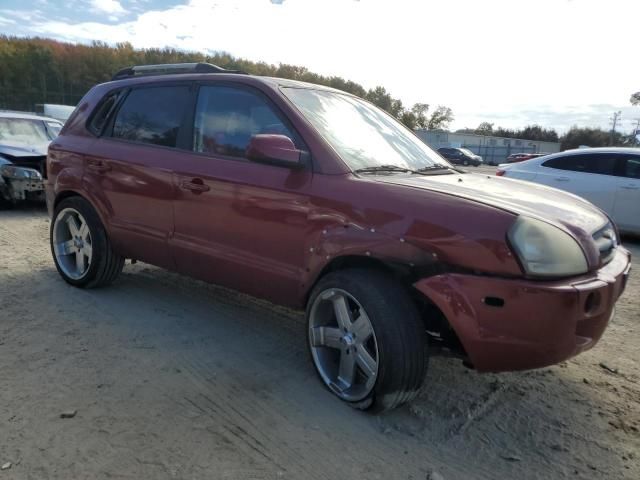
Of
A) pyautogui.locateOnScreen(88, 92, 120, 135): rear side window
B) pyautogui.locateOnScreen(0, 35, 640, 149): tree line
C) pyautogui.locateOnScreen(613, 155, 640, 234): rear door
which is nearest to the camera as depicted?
pyautogui.locateOnScreen(88, 92, 120, 135): rear side window

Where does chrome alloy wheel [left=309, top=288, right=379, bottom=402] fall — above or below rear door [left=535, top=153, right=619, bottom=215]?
below

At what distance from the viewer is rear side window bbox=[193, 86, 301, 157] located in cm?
335

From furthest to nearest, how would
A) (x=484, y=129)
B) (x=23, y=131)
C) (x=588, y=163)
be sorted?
(x=484, y=129) < (x=23, y=131) < (x=588, y=163)

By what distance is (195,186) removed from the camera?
11.5ft

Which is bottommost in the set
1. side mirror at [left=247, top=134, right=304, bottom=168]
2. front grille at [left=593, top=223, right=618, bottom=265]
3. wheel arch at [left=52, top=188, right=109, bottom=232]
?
wheel arch at [left=52, top=188, right=109, bottom=232]

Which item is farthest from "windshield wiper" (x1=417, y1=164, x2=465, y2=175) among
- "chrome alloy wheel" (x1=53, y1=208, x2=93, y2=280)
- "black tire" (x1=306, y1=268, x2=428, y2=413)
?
"chrome alloy wheel" (x1=53, y1=208, x2=93, y2=280)

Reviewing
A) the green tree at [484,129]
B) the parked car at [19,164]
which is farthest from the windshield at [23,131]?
the green tree at [484,129]

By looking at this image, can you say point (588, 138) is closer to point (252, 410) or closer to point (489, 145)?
point (489, 145)

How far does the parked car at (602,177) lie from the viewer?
7969 millimetres

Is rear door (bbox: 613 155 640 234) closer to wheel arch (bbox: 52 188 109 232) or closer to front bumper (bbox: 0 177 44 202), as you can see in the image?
wheel arch (bbox: 52 188 109 232)

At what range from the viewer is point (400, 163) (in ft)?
11.0

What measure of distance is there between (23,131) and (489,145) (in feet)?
Result: 212

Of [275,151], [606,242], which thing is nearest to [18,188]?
[275,151]

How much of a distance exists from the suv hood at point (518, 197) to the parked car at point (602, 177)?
5.44 metres
